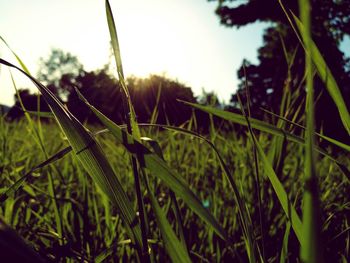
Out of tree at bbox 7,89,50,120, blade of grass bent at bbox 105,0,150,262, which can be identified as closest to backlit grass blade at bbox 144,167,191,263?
blade of grass bent at bbox 105,0,150,262

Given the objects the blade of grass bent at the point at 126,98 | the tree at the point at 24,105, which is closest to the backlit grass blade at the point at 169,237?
the blade of grass bent at the point at 126,98

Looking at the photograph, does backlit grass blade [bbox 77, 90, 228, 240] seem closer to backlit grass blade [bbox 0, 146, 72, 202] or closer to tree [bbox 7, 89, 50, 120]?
backlit grass blade [bbox 0, 146, 72, 202]

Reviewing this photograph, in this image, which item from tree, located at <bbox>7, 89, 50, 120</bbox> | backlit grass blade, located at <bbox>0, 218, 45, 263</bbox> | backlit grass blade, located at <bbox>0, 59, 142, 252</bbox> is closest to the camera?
backlit grass blade, located at <bbox>0, 218, 45, 263</bbox>

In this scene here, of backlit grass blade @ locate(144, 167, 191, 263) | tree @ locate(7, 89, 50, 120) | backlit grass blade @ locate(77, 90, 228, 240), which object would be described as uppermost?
tree @ locate(7, 89, 50, 120)

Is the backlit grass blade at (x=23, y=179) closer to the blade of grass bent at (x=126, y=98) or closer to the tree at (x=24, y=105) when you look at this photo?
the blade of grass bent at (x=126, y=98)

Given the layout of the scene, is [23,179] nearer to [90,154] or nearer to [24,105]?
[90,154]

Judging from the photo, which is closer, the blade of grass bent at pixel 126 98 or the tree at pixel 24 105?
the blade of grass bent at pixel 126 98

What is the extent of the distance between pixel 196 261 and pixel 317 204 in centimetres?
55

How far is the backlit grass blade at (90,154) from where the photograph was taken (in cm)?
24

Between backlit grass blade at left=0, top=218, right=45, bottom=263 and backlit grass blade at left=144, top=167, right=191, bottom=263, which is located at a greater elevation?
backlit grass blade at left=0, top=218, right=45, bottom=263

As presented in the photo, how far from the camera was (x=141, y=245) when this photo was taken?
29 cm

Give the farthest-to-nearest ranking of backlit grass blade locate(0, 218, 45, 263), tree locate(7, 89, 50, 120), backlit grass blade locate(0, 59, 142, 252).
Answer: tree locate(7, 89, 50, 120) < backlit grass blade locate(0, 59, 142, 252) < backlit grass blade locate(0, 218, 45, 263)

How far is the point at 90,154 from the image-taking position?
0.25m

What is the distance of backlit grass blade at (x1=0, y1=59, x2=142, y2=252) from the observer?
0.24 metres
